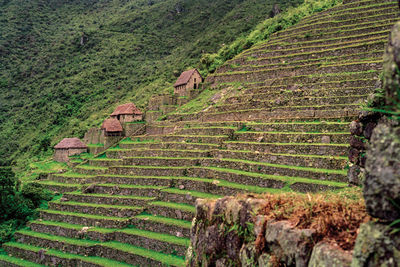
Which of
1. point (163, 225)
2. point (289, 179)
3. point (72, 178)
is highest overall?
point (289, 179)

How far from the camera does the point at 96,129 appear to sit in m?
33.5

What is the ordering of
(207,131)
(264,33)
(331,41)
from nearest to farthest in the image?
(207,131)
(331,41)
(264,33)

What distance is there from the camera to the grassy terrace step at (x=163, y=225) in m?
16.6

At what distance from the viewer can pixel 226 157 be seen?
19594mm

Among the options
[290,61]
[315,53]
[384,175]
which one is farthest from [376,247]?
[290,61]

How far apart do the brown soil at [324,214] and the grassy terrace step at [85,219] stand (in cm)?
1517

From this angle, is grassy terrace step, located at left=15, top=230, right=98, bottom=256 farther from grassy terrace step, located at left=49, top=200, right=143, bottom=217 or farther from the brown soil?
the brown soil

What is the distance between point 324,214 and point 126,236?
15254 millimetres

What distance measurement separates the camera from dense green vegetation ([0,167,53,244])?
2545cm

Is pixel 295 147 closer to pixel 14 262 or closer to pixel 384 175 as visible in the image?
pixel 384 175

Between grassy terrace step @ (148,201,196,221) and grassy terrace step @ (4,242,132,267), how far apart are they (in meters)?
2.88

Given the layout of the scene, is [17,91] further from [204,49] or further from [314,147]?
[314,147]

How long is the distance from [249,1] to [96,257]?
64.0 meters

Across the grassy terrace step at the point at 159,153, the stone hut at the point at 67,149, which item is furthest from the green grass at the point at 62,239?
the stone hut at the point at 67,149
